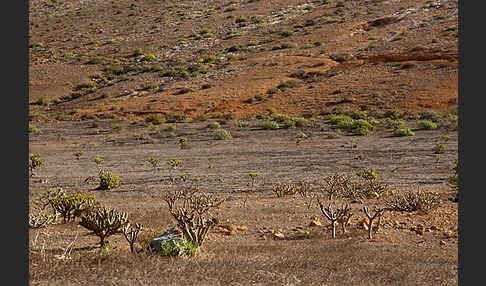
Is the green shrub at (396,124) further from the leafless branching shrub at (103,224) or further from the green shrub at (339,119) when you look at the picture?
the leafless branching shrub at (103,224)

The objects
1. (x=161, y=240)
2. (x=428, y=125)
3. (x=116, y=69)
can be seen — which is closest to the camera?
(x=161, y=240)

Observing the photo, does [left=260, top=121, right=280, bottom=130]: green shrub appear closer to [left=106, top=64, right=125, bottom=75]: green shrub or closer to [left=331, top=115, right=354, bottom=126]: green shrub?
[left=331, top=115, right=354, bottom=126]: green shrub

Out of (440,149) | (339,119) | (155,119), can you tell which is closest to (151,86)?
(155,119)

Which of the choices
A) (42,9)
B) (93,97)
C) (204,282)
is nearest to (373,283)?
(204,282)

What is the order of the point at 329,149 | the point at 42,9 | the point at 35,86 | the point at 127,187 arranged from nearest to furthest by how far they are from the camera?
1. the point at 127,187
2. the point at 329,149
3. the point at 35,86
4. the point at 42,9

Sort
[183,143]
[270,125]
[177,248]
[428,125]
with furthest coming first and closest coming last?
1. [270,125]
2. [428,125]
3. [183,143]
4. [177,248]

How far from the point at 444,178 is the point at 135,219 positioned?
10001mm

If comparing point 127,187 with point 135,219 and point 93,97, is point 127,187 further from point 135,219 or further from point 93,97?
point 93,97

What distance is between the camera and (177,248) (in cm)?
575

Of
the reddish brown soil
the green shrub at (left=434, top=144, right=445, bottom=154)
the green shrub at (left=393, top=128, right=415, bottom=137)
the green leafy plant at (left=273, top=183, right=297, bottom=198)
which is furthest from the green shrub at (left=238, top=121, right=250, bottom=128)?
the green leafy plant at (left=273, top=183, right=297, bottom=198)

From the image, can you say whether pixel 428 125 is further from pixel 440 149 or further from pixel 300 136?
pixel 300 136

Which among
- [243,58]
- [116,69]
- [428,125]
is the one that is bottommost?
[428,125]

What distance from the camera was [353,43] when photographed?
4322 cm

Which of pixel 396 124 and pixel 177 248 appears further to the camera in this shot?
pixel 396 124
